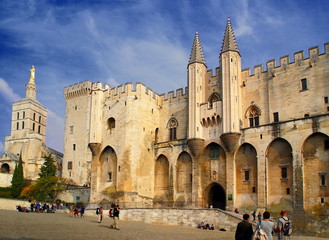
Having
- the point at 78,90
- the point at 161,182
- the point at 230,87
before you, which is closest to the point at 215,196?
the point at 161,182

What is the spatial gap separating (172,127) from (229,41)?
35.5 feet

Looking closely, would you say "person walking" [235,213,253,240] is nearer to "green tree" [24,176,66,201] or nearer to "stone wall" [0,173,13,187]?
"green tree" [24,176,66,201]

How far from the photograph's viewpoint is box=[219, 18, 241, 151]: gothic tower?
1329 inches

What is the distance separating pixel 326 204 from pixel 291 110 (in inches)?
341

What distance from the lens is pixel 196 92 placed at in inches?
1479

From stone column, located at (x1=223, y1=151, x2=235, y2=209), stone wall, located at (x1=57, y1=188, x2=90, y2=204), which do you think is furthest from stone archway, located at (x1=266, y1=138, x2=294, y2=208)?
stone wall, located at (x1=57, y1=188, x2=90, y2=204)

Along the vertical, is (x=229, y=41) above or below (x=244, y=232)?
above

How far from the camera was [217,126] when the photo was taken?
116 ft

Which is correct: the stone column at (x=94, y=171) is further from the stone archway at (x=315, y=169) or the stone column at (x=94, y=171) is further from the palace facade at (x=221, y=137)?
A: the stone archway at (x=315, y=169)

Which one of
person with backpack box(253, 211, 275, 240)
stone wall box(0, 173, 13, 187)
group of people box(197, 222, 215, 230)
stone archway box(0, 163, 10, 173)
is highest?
stone archway box(0, 163, 10, 173)

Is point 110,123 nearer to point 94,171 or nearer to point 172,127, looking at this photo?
point 94,171

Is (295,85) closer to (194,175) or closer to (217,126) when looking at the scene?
(217,126)

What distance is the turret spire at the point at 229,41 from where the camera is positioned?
35812mm

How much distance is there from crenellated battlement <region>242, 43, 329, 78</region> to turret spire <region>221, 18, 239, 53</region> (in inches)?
99.8
